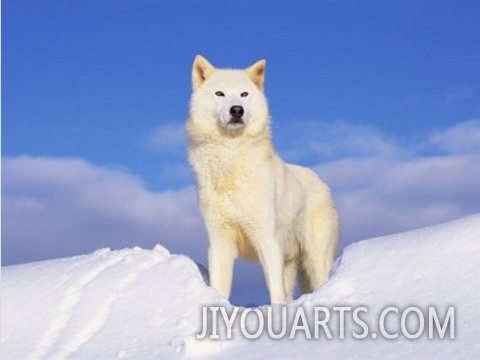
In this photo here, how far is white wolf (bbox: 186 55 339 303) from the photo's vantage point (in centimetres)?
779

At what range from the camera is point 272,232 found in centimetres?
785

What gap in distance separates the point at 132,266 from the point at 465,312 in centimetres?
350

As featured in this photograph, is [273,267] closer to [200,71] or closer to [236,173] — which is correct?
[236,173]

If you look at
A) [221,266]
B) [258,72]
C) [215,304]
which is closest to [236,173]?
[221,266]

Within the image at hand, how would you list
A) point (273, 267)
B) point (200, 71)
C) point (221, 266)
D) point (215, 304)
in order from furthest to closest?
point (200, 71) → point (221, 266) → point (273, 267) → point (215, 304)

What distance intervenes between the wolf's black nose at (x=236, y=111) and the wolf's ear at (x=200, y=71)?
2.22 feet

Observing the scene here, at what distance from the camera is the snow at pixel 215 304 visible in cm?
554

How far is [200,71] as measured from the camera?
815cm

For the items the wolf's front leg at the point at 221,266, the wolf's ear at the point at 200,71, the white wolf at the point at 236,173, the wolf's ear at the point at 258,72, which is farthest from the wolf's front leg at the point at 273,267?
the wolf's ear at the point at 200,71

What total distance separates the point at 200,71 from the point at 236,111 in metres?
0.82

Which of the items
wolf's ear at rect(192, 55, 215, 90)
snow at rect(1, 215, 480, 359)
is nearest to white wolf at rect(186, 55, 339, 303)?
wolf's ear at rect(192, 55, 215, 90)

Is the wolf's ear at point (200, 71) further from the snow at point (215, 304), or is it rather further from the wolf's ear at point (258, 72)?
the snow at point (215, 304)

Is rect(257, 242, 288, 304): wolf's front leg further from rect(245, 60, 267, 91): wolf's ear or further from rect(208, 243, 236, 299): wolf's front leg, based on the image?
rect(245, 60, 267, 91): wolf's ear

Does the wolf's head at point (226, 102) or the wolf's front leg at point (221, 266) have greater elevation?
the wolf's head at point (226, 102)
